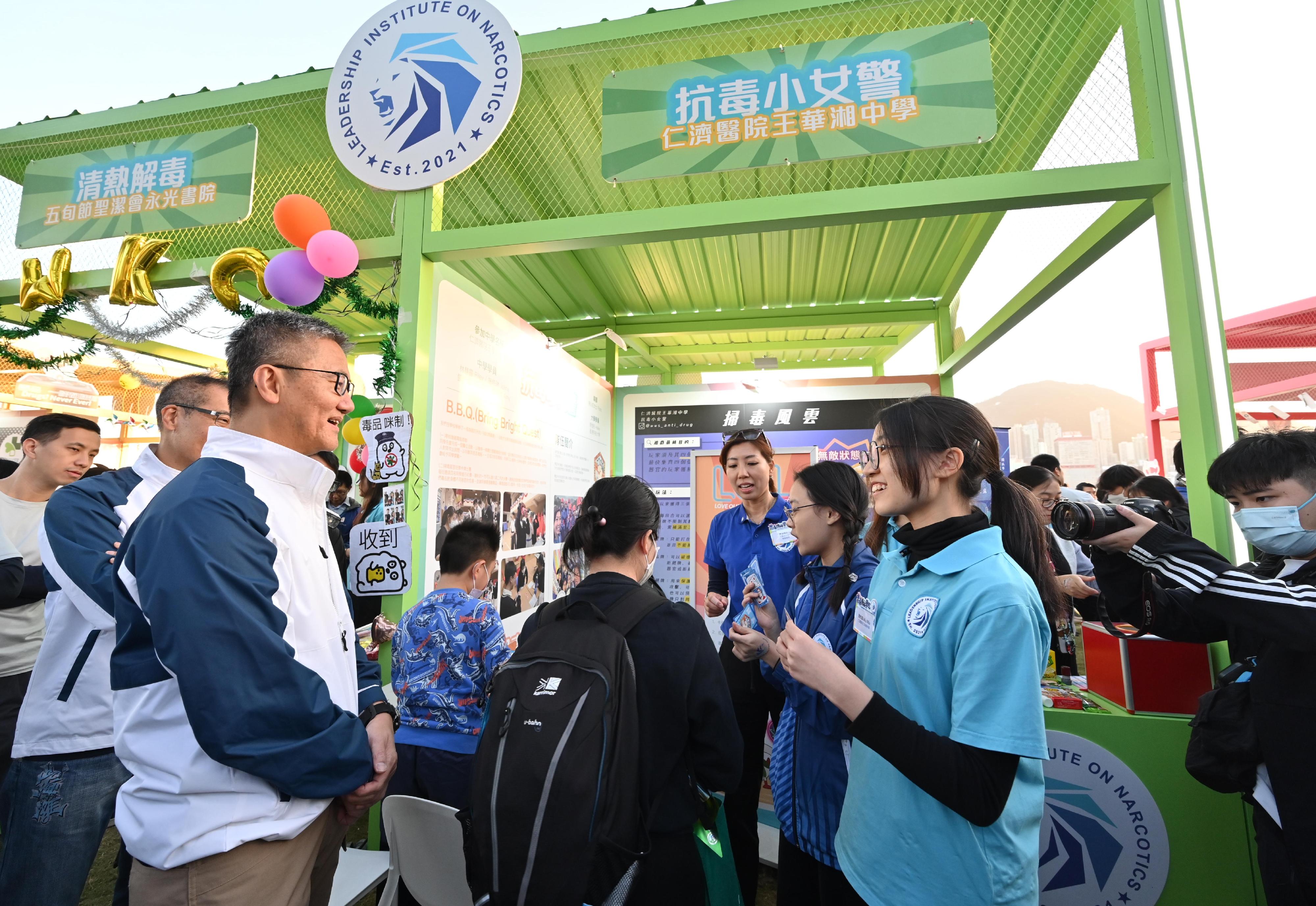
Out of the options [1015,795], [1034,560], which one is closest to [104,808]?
[1015,795]

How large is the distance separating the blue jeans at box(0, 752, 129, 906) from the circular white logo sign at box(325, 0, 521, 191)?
8.11 feet

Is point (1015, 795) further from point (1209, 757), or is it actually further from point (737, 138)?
point (737, 138)

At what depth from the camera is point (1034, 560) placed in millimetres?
1334

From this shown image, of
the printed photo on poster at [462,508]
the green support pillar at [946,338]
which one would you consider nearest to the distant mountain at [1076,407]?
the green support pillar at [946,338]

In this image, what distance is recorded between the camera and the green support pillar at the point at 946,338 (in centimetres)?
509

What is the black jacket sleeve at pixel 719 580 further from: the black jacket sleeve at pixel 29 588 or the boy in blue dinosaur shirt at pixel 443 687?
the black jacket sleeve at pixel 29 588

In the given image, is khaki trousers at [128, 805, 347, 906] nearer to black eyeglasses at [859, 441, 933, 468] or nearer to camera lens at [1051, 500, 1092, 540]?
black eyeglasses at [859, 441, 933, 468]

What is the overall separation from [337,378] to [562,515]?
3.20 m

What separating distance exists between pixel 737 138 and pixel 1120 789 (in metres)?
2.90

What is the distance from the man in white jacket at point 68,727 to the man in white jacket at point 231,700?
0.73 metres

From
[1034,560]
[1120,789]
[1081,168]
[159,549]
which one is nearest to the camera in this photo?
[159,549]

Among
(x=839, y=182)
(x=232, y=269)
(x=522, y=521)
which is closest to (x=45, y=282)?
(x=232, y=269)

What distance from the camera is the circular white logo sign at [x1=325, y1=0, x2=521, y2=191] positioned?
2670 mm

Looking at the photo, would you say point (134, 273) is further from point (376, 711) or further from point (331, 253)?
point (376, 711)
